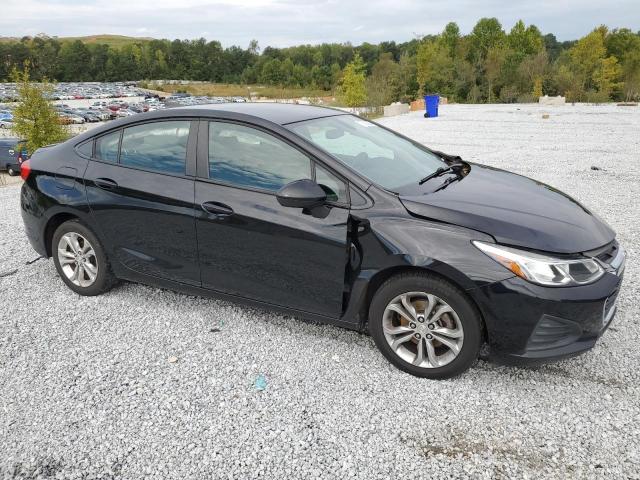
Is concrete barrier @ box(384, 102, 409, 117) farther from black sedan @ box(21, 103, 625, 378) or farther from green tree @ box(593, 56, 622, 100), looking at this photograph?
green tree @ box(593, 56, 622, 100)

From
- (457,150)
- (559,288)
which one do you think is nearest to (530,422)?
(559,288)

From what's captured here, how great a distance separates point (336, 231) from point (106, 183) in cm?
→ 208

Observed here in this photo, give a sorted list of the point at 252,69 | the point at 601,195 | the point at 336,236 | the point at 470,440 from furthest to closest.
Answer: the point at 252,69 < the point at 601,195 < the point at 336,236 < the point at 470,440

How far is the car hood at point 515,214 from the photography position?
302cm

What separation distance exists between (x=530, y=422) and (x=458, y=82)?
71781mm

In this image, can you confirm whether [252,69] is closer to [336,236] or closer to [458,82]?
[458,82]

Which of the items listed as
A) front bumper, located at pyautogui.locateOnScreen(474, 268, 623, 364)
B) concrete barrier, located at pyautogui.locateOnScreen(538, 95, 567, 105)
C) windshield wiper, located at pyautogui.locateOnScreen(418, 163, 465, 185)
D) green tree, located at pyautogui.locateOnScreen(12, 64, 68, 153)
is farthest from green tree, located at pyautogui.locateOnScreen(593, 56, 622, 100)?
front bumper, located at pyautogui.locateOnScreen(474, 268, 623, 364)

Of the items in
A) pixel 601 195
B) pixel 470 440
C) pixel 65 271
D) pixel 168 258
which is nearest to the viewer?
pixel 470 440

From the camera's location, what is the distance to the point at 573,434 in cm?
278

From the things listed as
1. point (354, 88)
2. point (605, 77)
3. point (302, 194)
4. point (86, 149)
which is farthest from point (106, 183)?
point (605, 77)

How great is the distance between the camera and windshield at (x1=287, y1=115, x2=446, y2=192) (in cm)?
355

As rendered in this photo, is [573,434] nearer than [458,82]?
Yes

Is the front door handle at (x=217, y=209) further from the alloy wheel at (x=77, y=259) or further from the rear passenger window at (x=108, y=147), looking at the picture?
the alloy wheel at (x=77, y=259)

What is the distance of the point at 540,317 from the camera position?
9.53 feet
